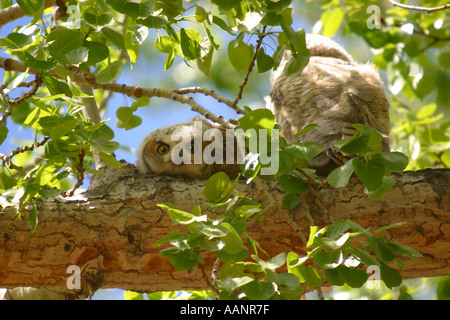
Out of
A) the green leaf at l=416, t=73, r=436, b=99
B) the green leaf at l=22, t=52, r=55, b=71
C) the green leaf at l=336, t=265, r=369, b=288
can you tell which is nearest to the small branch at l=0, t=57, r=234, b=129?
the green leaf at l=22, t=52, r=55, b=71

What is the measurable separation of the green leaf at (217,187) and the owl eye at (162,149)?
726 mm

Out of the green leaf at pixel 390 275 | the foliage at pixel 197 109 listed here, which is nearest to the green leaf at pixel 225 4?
the foliage at pixel 197 109

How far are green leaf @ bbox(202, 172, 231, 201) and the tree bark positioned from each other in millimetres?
367

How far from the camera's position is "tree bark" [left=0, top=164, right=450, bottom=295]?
6.17 ft

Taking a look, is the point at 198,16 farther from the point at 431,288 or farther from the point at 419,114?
the point at 431,288

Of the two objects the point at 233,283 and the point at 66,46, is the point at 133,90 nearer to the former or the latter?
the point at 66,46

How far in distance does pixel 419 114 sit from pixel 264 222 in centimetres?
201

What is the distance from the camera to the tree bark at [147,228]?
1882 millimetres

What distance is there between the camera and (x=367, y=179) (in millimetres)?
1321

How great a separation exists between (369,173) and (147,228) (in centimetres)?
92

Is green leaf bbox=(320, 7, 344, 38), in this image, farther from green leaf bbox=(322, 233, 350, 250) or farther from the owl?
green leaf bbox=(322, 233, 350, 250)

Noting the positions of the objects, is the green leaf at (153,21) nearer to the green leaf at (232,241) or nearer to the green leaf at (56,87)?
the green leaf at (56,87)

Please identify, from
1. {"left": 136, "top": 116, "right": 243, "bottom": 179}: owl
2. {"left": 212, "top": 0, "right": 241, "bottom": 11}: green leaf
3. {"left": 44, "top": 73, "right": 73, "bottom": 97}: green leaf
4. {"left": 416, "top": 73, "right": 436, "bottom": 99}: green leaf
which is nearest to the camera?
{"left": 212, "top": 0, "right": 241, "bottom": 11}: green leaf
